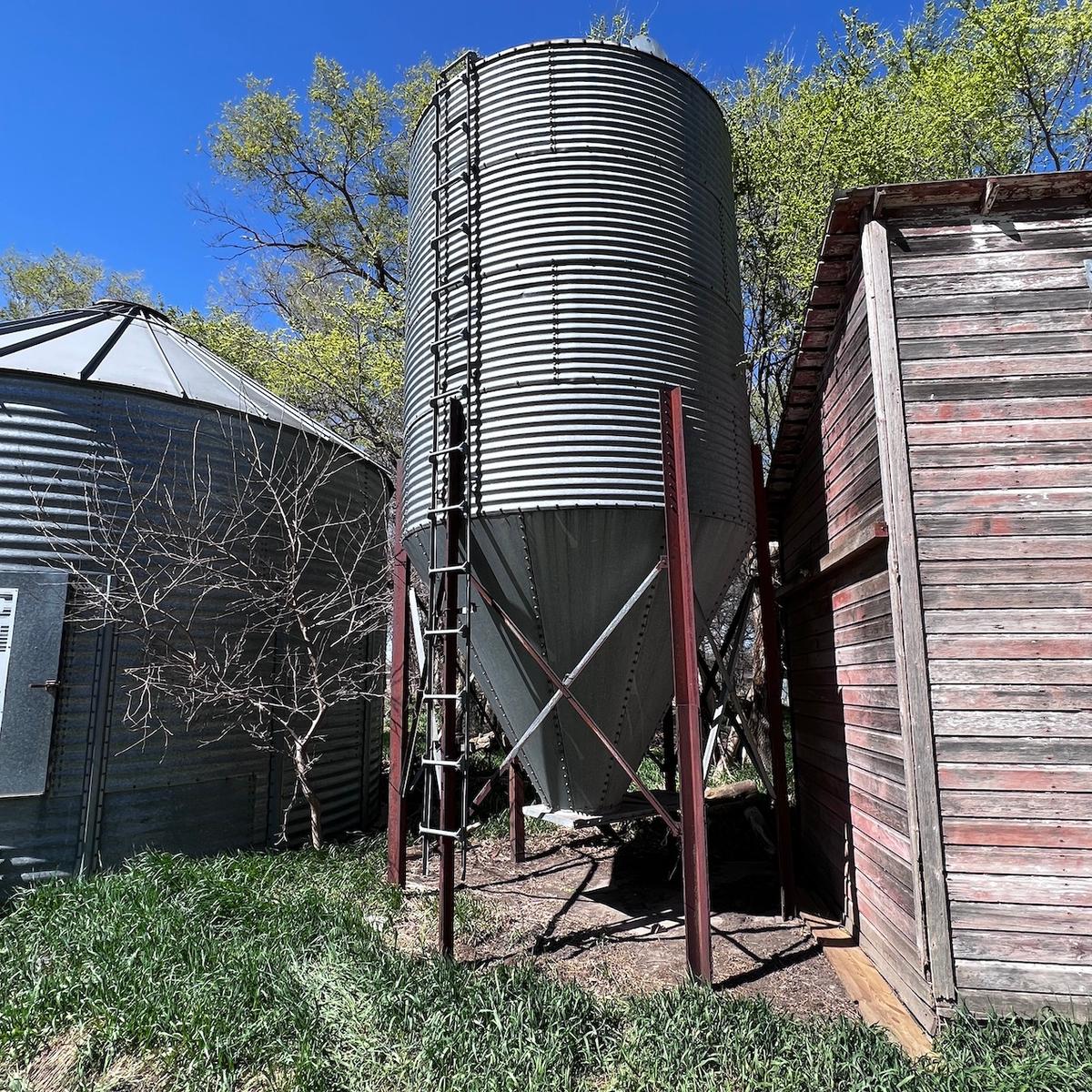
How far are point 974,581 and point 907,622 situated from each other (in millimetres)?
444

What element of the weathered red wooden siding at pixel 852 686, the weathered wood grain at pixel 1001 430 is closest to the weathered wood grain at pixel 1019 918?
the weathered red wooden siding at pixel 852 686

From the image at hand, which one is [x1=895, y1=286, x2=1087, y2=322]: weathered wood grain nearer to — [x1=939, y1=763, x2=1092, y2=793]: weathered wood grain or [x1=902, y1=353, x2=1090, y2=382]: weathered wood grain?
[x1=902, y1=353, x2=1090, y2=382]: weathered wood grain

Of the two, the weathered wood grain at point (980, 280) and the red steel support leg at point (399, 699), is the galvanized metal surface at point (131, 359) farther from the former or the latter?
the weathered wood grain at point (980, 280)

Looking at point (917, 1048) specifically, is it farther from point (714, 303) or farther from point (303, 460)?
point (303, 460)

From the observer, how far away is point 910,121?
1157cm

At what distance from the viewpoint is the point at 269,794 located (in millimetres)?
7711

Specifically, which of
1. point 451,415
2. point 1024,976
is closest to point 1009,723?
point 1024,976

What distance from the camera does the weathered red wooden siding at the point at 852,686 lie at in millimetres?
4703

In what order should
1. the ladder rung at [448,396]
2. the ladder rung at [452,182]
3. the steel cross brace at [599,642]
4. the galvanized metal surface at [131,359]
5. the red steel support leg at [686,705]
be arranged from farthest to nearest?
the galvanized metal surface at [131,359]
the ladder rung at [452,182]
the ladder rung at [448,396]
the steel cross brace at [599,642]
the red steel support leg at [686,705]

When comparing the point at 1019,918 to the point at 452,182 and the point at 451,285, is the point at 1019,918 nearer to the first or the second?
the point at 451,285

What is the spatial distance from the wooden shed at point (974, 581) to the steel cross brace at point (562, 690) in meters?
1.54

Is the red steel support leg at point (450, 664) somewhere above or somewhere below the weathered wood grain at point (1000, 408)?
below

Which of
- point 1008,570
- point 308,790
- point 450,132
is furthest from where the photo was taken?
point 308,790

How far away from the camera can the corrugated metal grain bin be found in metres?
6.27
